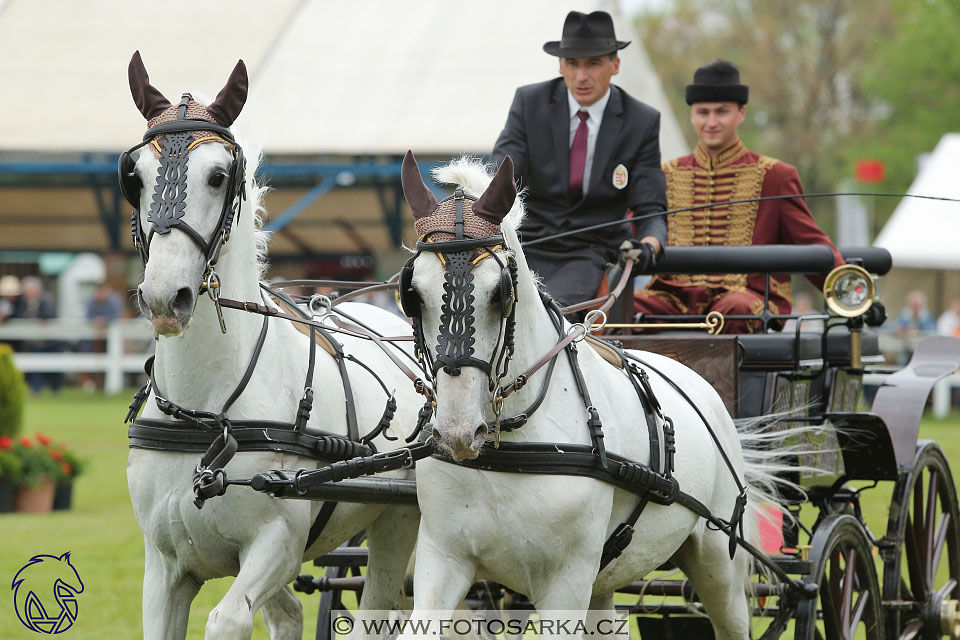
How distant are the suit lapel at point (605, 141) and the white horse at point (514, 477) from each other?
3.90ft

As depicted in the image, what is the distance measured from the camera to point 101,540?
30.9 ft

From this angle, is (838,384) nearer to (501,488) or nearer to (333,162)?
(501,488)

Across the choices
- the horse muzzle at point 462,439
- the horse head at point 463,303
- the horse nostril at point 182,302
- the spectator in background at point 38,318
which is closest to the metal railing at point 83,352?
the spectator in background at point 38,318

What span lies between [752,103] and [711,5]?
162 inches

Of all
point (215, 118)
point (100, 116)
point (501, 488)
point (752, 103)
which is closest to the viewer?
point (501, 488)

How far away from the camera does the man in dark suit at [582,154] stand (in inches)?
195

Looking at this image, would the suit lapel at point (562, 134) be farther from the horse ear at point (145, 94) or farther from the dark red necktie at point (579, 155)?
the horse ear at point (145, 94)

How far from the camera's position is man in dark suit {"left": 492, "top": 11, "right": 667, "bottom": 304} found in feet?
16.3

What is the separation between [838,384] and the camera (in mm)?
5414

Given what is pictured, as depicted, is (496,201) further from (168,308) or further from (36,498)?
(36,498)

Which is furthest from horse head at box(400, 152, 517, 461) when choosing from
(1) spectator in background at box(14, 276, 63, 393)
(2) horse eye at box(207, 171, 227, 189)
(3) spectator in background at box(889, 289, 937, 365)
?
(1) spectator in background at box(14, 276, 63, 393)

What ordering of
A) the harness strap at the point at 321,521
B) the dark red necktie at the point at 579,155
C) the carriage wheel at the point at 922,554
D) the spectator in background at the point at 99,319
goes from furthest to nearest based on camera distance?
the spectator in background at the point at 99,319 < the carriage wheel at the point at 922,554 < the dark red necktie at the point at 579,155 < the harness strap at the point at 321,521

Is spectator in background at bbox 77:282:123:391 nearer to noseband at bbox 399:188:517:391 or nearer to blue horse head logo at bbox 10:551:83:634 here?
blue horse head logo at bbox 10:551:83:634

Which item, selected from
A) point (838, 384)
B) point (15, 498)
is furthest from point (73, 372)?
point (838, 384)
